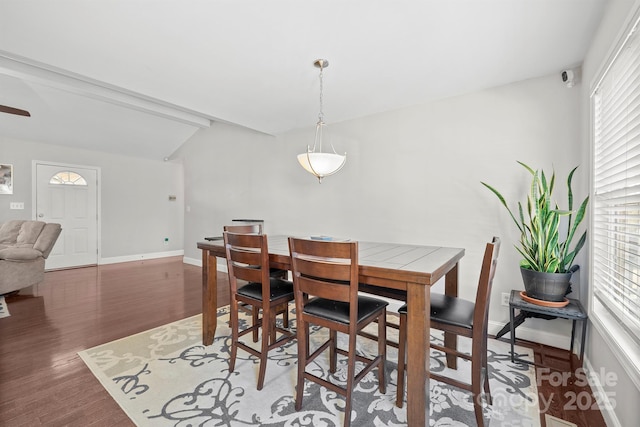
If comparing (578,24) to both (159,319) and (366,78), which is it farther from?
(159,319)

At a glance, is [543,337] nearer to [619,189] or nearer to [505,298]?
[505,298]

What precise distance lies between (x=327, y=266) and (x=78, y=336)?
2.58 metres

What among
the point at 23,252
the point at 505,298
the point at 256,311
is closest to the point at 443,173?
the point at 505,298

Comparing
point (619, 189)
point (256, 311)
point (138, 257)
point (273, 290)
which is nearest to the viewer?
point (619, 189)

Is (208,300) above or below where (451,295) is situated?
below

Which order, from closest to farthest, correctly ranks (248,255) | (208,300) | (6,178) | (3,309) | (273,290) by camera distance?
1. (248,255)
2. (273,290)
3. (208,300)
4. (3,309)
5. (6,178)

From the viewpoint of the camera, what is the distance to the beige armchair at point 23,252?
11.9 ft

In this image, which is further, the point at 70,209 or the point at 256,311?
the point at 70,209

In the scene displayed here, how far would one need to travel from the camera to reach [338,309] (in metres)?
1.64

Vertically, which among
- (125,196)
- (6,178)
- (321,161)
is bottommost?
(125,196)

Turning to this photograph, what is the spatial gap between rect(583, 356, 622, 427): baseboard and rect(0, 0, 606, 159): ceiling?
2165 mm

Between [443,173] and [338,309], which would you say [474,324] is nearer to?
[338,309]

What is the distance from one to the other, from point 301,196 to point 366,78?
6.45 feet

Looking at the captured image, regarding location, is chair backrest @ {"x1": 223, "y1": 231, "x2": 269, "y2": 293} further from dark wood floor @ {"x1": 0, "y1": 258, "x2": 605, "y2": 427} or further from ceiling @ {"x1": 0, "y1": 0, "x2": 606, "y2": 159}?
ceiling @ {"x1": 0, "y1": 0, "x2": 606, "y2": 159}
